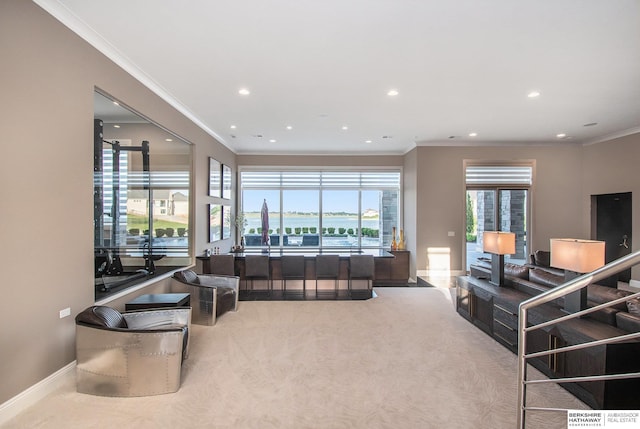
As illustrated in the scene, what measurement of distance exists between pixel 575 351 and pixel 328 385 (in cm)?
217

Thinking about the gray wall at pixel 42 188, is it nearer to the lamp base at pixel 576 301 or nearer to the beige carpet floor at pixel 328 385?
the beige carpet floor at pixel 328 385

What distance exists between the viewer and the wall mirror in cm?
341

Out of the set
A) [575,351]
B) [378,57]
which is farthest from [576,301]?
[378,57]

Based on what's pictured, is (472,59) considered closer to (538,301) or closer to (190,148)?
(538,301)

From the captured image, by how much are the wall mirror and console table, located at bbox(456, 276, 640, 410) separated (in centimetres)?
461

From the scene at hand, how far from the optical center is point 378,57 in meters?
3.30

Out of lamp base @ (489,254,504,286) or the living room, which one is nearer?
the living room

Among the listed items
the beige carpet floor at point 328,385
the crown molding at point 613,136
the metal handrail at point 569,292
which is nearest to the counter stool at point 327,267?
the beige carpet floor at point 328,385

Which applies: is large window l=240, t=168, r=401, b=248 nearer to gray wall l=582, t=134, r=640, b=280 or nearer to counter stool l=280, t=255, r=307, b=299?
counter stool l=280, t=255, r=307, b=299

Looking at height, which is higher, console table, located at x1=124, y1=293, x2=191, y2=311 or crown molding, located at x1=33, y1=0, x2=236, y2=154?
crown molding, located at x1=33, y1=0, x2=236, y2=154

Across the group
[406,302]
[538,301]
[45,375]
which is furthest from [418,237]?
[45,375]

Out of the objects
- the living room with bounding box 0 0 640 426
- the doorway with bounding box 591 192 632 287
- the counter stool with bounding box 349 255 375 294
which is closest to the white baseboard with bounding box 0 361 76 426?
the living room with bounding box 0 0 640 426

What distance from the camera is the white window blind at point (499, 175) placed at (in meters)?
7.26

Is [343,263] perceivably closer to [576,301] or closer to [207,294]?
[207,294]
